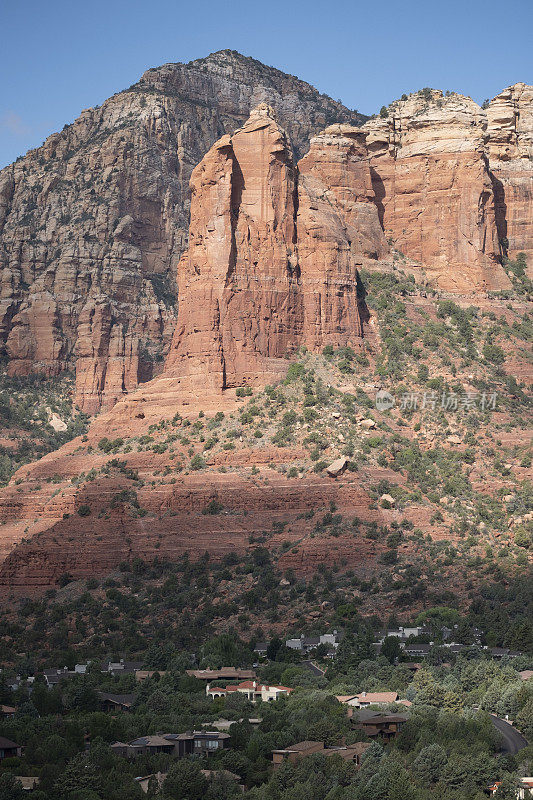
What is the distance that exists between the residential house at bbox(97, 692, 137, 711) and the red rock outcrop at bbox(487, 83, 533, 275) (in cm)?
7004

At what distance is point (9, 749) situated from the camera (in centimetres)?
8462

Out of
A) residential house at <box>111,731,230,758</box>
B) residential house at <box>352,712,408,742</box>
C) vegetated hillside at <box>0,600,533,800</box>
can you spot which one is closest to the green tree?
vegetated hillside at <box>0,600,533,800</box>

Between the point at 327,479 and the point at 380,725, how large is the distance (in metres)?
35.3

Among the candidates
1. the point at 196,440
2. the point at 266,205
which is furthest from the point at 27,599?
the point at 266,205

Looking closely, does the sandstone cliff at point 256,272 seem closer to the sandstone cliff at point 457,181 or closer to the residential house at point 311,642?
the sandstone cliff at point 457,181

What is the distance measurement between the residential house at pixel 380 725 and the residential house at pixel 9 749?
16931 mm

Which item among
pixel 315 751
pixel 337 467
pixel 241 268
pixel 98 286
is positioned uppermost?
pixel 98 286

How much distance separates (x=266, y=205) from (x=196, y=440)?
20053 mm

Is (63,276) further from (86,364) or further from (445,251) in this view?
(445,251)

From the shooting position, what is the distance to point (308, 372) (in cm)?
13262

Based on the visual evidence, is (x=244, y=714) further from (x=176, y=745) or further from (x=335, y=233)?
(x=335, y=233)

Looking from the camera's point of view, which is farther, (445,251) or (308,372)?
(445,251)

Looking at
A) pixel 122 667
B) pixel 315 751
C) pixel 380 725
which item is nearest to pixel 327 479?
pixel 122 667

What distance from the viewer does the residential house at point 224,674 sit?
101 metres
